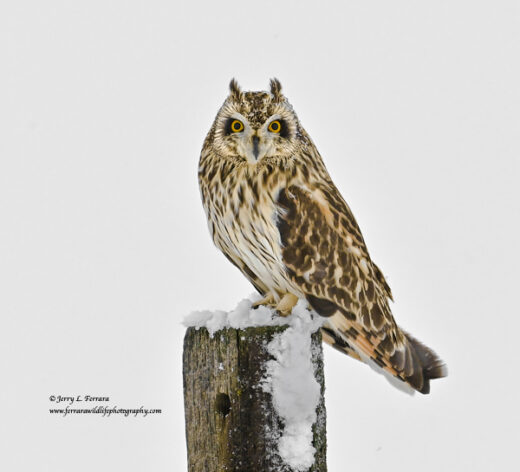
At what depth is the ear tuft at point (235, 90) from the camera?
161 inches

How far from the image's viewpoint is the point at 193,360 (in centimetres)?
315

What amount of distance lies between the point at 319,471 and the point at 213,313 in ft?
2.65

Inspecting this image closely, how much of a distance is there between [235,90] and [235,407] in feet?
6.36

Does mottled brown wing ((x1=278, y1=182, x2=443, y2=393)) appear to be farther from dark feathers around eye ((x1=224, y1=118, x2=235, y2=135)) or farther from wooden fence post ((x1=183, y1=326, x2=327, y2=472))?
wooden fence post ((x1=183, y1=326, x2=327, y2=472))

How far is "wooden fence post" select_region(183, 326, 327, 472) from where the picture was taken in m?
2.93

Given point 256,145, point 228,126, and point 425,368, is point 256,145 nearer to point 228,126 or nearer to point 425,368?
point 228,126

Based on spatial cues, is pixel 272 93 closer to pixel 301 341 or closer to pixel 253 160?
pixel 253 160

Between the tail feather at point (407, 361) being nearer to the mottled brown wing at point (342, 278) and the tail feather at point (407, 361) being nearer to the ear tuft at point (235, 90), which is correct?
the mottled brown wing at point (342, 278)

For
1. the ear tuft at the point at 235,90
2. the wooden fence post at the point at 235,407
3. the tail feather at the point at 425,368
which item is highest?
the ear tuft at the point at 235,90

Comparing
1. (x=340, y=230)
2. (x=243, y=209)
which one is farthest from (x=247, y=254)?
(x=340, y=230)

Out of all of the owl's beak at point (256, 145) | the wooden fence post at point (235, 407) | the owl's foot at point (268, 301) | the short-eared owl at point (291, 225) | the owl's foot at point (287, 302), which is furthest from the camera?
the owl's foot at point (268, 301)

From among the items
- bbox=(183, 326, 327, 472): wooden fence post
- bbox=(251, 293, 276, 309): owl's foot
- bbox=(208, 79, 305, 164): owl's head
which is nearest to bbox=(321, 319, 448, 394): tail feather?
bbox=(251, 293, 276, 309): owl's foot

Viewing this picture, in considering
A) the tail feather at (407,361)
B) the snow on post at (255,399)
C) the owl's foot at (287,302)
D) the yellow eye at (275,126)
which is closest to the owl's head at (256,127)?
the yellow eye at (275,126)

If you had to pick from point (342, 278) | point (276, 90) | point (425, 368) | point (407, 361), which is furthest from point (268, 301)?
point (276, 90)
